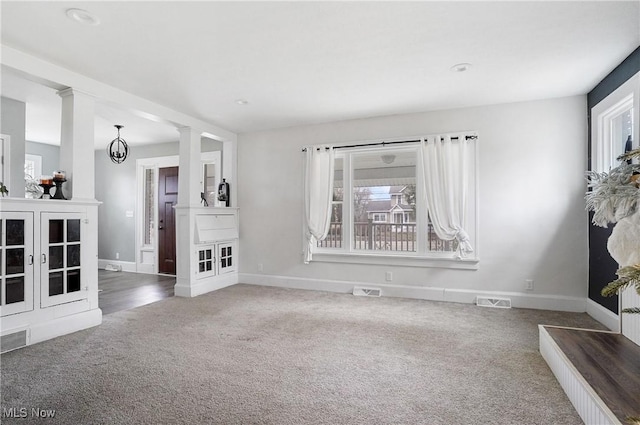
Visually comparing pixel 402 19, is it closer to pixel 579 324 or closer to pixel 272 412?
pixel 272 412

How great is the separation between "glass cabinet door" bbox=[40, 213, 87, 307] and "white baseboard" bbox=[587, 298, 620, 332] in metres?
5.19

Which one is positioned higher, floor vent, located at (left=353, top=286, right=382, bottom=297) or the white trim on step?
the white trim on step

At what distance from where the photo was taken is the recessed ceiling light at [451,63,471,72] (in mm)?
3145

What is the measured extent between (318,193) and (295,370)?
2.95 m

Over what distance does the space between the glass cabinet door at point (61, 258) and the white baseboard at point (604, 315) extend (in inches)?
204

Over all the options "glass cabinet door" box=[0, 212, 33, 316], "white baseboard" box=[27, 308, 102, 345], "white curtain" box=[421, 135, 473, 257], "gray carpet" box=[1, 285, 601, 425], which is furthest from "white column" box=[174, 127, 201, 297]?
"white curtain" box=[421, 135, 473, 257]

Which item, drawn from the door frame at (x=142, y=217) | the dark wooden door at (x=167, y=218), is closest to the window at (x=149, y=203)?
the door frame at (x=142, y=217)

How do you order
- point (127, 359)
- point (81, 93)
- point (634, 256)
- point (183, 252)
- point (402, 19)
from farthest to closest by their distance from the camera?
point (183, 252), point (81, 93), point (127, 359), point (402, 19), point (634, 256)

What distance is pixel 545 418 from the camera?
6.13 ft

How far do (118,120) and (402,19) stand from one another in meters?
4.43

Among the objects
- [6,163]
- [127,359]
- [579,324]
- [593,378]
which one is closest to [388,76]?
[593,378]

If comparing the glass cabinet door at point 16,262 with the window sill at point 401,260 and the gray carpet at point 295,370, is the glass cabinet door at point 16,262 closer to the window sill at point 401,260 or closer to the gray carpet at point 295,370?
the gray carpet at point 295,370

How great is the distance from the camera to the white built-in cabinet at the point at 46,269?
2.82 metres

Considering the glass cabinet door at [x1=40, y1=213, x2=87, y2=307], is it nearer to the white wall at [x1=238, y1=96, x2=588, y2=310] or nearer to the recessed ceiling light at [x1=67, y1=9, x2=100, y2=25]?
the recessed ceiling light at [x1=67, y1=9, x2=100, y2=25]
